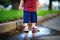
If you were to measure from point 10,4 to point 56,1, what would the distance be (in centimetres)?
946

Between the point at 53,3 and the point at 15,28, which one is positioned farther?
the point at 53,3

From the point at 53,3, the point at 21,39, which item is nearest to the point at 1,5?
the point at 53,3

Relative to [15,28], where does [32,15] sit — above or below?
above

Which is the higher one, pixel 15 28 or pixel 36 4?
pixel 36 4

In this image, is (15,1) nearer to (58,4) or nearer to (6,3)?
(6,3)

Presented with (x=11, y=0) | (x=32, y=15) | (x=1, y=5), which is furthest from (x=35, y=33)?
(x=11, y=0)

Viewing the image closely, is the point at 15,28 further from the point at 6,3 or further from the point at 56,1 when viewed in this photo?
the point at 56,1

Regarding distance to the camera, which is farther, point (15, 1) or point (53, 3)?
point (53, 3)

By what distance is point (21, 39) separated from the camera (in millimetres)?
6855

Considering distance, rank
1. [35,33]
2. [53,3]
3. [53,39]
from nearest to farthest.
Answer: [53,39] → [35,33] → [53,3]

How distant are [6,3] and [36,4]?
13.5 meters

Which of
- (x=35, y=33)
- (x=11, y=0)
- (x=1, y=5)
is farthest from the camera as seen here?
(x=11, y=0)

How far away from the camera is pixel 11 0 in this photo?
22844 mm

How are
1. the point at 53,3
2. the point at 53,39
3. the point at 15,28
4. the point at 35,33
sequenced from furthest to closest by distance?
the point at 53,3 → the point at 15,28 → the point at 35,33 → the point at 53,39
